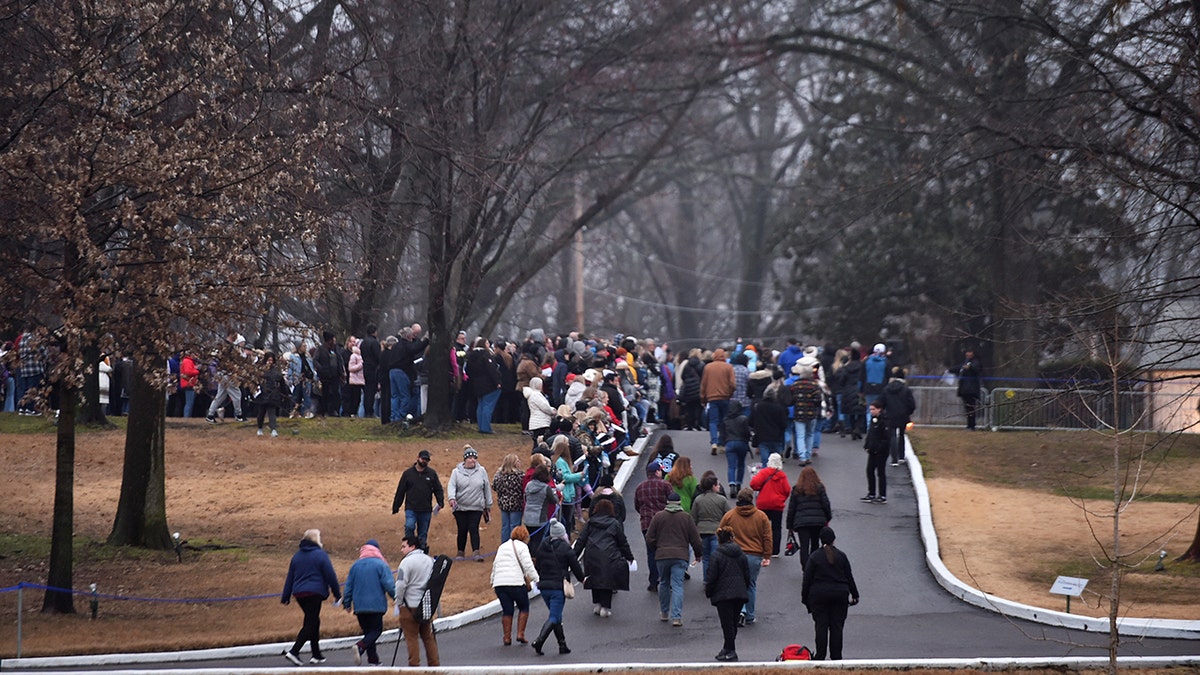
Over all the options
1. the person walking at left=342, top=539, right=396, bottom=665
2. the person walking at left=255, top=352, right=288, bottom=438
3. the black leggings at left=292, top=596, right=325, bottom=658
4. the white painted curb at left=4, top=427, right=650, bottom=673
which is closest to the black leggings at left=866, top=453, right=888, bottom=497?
the white painted curb at left=4, top=427, right=650, bottom=673

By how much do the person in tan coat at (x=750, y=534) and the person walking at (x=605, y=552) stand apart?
4.04 feet

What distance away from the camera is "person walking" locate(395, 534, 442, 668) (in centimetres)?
1302

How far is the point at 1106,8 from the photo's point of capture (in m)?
19.9

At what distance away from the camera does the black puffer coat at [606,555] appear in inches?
601

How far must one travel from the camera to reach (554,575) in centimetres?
1421

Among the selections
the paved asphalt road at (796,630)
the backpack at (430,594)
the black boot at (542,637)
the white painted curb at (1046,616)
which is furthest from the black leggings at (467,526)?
the white painted curb at (1046,616)

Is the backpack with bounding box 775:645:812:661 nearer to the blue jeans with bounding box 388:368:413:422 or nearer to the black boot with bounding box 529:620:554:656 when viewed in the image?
the black boot with bounding box 529:620:554:656

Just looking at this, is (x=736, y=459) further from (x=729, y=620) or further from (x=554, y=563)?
(x=729, y=620)

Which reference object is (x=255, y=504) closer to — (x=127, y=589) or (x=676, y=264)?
(x=127, y=589)

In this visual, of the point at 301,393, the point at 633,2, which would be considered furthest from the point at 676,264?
the point at 301,393

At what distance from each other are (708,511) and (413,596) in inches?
190

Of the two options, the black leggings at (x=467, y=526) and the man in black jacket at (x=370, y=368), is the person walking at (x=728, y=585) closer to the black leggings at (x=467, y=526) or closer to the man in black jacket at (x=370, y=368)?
the black leggings at (x=467, y=526)

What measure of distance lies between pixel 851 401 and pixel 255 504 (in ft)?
41.8

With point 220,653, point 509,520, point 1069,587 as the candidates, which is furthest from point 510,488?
point 1069,587
